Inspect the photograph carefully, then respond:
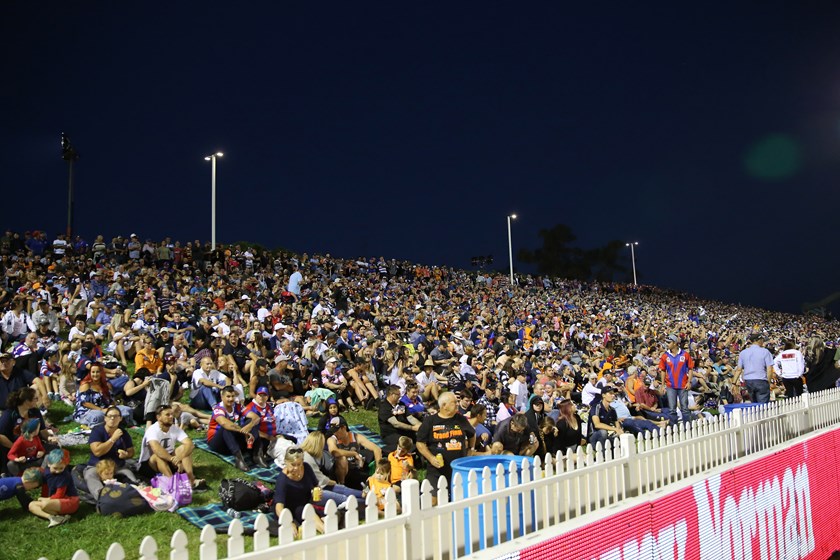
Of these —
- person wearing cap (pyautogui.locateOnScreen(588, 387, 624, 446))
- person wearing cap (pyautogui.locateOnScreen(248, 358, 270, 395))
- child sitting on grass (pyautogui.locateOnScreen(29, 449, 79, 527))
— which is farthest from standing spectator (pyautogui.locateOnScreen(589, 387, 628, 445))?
child sitting on grass (pyautogui.locateOnScreen(29, 449, 79, 527))

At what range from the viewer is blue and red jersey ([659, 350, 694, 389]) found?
43.1ft

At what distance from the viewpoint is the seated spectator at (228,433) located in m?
8.77

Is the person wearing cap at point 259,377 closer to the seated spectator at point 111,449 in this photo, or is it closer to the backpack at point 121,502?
the seated spectator at point 111,449

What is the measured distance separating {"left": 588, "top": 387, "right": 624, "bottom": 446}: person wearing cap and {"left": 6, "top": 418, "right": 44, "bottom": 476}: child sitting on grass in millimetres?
8162

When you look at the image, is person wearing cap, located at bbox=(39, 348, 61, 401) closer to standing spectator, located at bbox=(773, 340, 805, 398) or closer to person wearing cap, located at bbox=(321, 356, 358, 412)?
person wearing cap, located at bbox=(321, 356, 358, 412)

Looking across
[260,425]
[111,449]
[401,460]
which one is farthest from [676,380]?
[111,449]

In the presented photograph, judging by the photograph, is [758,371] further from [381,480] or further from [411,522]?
[411,522]

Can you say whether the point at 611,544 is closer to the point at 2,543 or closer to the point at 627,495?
the point at 627,495

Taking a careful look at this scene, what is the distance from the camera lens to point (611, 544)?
430cm

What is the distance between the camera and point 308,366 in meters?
13.0

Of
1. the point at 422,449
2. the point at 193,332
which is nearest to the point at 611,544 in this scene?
the point at 422,449

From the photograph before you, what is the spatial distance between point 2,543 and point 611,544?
534 centimetres

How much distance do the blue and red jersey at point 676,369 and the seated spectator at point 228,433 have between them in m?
8.56

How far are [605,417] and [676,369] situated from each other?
265 centimetres
